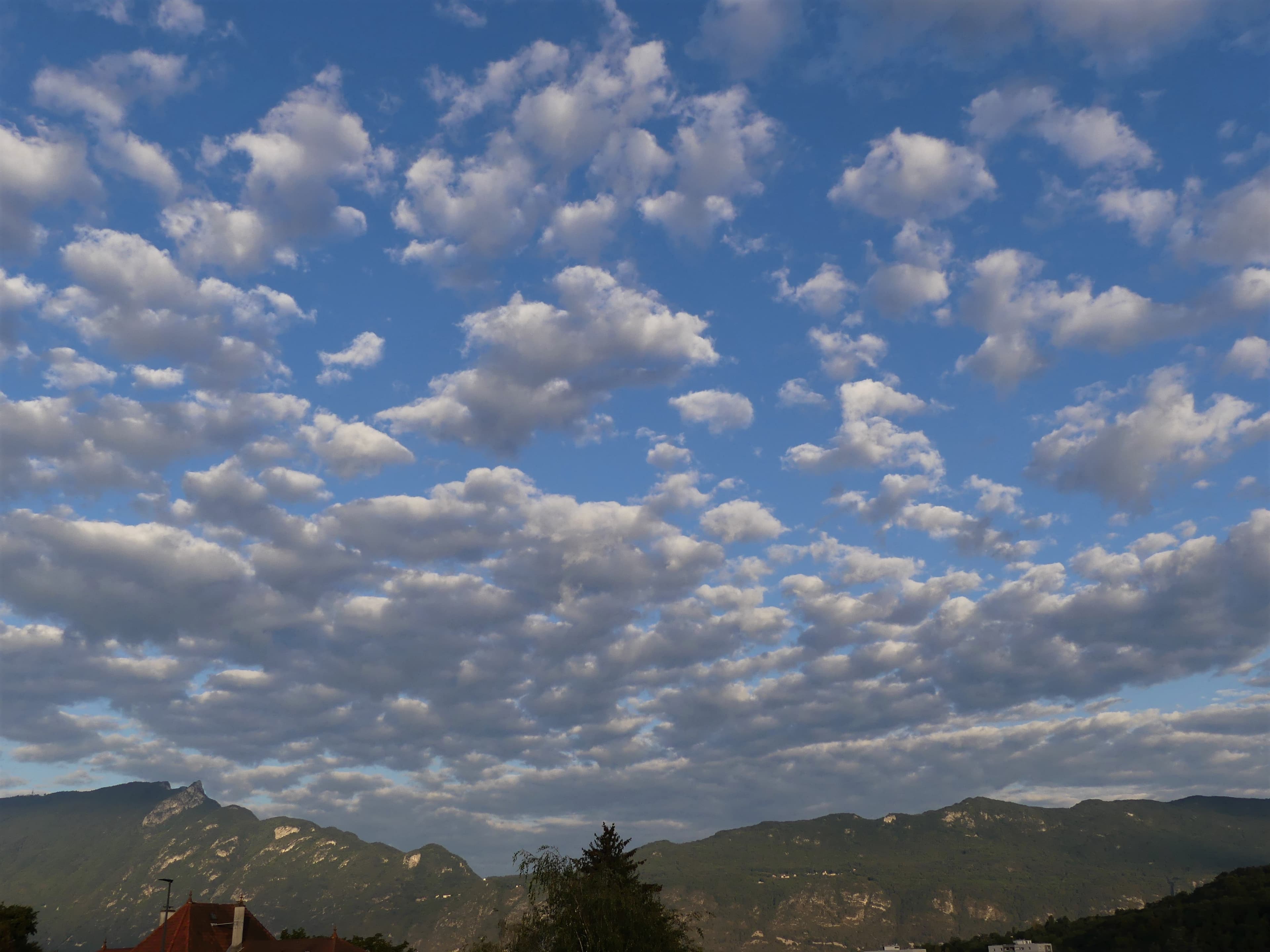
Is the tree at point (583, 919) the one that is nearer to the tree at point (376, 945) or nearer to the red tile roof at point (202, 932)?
the red tile roof at point (202, 932)

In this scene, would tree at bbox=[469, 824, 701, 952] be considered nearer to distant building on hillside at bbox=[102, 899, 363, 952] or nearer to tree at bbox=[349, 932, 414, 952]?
distant building on hillside at bbox=[102, 899, 363, 952]

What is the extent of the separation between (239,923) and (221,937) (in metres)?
2.03

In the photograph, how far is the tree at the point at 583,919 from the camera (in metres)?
61.2

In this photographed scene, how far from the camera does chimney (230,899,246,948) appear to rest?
94000 millimetres

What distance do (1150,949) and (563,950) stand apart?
18753 cm

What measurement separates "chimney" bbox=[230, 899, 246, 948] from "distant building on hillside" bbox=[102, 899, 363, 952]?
5 cm

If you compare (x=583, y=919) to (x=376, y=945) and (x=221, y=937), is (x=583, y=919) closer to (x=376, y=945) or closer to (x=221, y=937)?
(x=221, y=937)

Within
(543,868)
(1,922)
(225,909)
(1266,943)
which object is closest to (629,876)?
(543,868)

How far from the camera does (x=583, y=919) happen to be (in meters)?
61.8

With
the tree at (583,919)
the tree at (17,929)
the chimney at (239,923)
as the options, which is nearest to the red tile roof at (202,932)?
the chimney at (239,923)

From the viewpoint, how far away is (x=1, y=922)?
292ft

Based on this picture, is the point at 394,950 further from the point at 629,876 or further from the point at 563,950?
the point at 563,950

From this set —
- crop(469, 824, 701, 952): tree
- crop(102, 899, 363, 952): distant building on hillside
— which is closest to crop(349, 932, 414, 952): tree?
crop(102, 899, 363, 952): distant building on hillside

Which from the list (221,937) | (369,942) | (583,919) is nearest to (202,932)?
(221,937)
